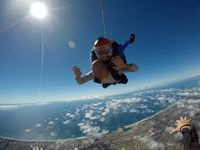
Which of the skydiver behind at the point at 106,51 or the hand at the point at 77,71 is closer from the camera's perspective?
the skydiver behind at the point at 106,51

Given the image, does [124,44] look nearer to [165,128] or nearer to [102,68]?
[102,68]

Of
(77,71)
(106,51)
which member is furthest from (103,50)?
(77,71)

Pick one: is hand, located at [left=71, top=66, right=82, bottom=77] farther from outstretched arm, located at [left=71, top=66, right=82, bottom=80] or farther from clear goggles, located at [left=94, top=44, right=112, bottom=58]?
clear goggles, located at [left=94, top=44, right=112, bottom=58]

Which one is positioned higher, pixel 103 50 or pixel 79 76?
pixel 103 50

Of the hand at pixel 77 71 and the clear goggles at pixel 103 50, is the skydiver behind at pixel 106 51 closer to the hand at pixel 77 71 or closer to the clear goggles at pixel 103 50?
the clear goggles at pixel 103 50

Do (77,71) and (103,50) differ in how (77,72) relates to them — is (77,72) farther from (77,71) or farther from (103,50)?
(103,50)

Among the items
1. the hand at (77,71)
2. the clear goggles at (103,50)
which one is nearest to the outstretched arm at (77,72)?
the hand at (77,71)

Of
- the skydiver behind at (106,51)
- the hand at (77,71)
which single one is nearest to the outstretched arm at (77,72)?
the hand at (77,71)

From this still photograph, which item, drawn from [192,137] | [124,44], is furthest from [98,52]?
[192,137]

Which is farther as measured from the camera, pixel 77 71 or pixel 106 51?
pixel 77 71

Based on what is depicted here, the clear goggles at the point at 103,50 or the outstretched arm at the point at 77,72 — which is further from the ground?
the clear goggles at the point at 103,50

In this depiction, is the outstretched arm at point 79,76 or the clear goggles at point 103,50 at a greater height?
the clear goggles at point 103,50

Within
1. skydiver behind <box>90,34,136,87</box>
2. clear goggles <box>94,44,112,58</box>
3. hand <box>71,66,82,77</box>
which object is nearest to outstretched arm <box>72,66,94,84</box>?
hand <box>71,66,82,77</box>

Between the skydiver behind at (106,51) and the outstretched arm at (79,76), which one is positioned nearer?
the skydiver behind at (106,51)
